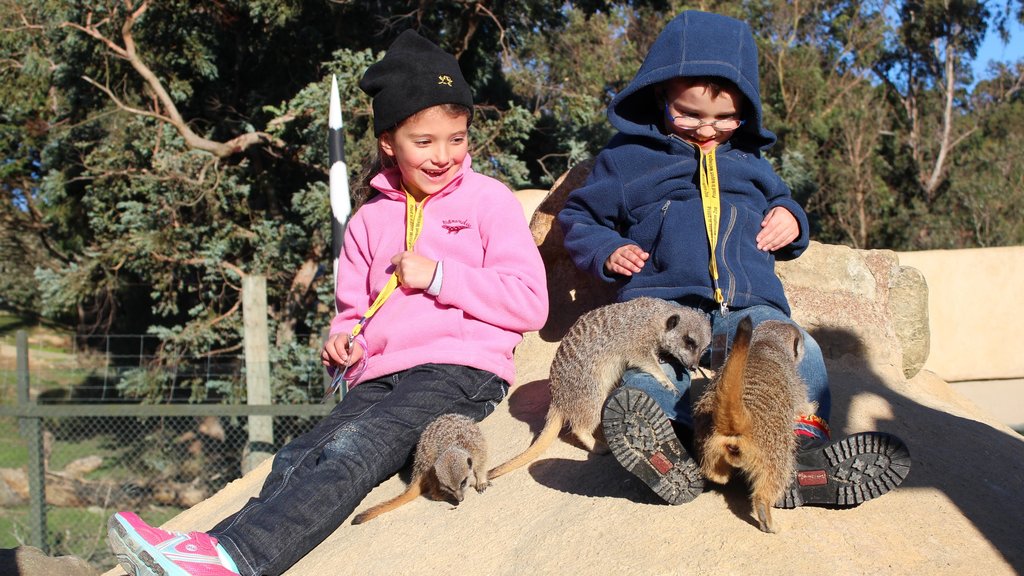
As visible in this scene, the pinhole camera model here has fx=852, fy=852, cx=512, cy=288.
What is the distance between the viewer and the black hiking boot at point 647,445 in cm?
262

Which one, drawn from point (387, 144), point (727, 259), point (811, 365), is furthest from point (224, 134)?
point (811, 365)

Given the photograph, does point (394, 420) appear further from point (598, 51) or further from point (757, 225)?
point (598, 51)

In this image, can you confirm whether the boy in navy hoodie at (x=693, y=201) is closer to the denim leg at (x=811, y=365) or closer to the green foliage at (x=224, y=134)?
the denim leg at (x=811, y=365)

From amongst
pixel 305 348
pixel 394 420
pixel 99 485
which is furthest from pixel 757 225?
pixel 99 485

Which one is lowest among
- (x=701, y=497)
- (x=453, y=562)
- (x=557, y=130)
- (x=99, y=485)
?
(x=99, y=485)

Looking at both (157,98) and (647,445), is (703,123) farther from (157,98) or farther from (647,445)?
(157,98)

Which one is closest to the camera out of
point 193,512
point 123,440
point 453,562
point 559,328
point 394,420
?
point 453,562

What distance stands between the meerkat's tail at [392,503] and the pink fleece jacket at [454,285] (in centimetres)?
47

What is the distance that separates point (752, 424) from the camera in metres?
2.51

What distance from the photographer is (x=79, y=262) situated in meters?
9.88

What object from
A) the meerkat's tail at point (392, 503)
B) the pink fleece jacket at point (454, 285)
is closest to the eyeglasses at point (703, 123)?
the pink fleece jacket at point (454, 285)

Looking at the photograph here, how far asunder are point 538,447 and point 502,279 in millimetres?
668

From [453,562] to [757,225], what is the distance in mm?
1885

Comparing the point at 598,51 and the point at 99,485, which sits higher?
the point at 598,51
